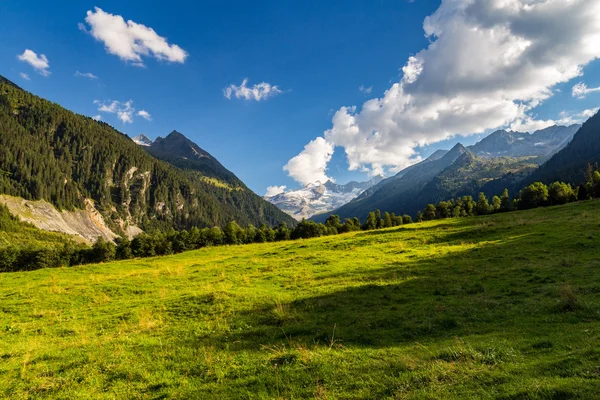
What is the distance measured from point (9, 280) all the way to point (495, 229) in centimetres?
6410

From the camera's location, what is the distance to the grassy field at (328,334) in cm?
800

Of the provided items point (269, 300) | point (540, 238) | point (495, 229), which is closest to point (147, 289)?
point (269, 300)

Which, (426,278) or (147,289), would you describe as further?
(147,289)

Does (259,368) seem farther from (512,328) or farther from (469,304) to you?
(469,304)

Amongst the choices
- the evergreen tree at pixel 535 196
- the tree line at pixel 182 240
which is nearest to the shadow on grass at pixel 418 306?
the tree line at pixel 182 240

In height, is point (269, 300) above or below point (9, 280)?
below

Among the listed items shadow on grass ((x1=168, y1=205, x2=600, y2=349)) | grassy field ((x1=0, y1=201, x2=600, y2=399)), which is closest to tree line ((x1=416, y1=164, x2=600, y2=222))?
grassy field ((x1=0, y1=201, x2=600, y2=399))

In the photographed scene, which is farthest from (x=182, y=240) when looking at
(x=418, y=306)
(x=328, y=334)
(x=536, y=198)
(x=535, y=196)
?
(x=535, y=196)

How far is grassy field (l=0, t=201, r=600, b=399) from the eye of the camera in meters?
8.00

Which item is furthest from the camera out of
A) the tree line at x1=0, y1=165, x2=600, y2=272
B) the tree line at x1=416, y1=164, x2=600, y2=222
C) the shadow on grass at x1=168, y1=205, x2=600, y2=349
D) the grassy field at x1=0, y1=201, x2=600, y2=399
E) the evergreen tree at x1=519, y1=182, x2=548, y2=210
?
the evergreen tree at x1=519, y1=182, x2=548, y2=210

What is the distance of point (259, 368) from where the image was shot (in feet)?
32.1

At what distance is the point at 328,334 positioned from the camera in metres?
12.5

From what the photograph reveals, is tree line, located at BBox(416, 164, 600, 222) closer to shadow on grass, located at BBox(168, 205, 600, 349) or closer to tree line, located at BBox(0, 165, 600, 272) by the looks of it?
tree line, located at BBox(0, 165, 600, 272)

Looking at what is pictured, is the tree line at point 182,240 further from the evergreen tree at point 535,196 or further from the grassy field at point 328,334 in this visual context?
the grassy field at point 328,334
